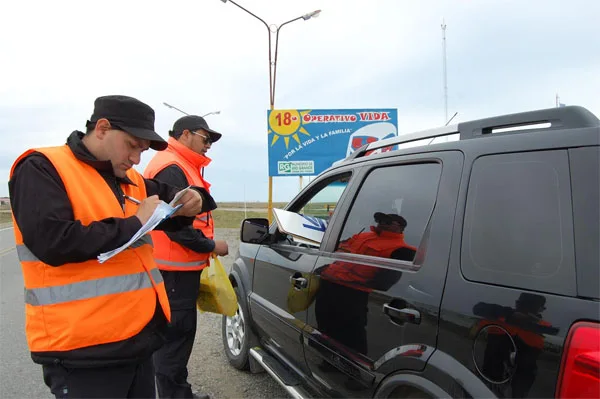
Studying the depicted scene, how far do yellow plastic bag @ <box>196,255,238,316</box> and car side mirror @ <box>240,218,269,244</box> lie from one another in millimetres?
295

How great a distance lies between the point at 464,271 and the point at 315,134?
9.60 m

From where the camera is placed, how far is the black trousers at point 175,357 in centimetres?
301

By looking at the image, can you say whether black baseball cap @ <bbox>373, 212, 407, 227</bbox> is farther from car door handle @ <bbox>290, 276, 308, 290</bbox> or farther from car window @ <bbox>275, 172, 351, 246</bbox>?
car door handle @ <bbox>290, 276, 308, 290</bbox>

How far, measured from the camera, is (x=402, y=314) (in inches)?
67.6

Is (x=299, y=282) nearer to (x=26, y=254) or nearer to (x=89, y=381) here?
(x=89, y=381)

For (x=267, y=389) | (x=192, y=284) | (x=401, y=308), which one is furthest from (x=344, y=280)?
(x=267, y=389)

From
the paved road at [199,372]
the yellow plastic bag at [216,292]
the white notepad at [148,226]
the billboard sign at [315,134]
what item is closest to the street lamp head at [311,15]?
the billboard sign at [315,134]

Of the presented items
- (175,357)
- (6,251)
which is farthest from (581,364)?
(6,251)

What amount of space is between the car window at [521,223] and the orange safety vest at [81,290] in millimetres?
1370

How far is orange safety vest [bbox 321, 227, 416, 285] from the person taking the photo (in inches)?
80.2

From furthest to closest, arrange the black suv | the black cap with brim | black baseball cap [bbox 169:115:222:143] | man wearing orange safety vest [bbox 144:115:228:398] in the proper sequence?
1. black baseball cap [bbox 169:115:222:143]
2. man wearing orange safety vest [bbox 144:115:228:398]
3. the black cap with brim
4. the black suv

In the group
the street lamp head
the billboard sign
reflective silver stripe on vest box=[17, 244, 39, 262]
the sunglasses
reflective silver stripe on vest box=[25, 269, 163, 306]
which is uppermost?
the street lamp head

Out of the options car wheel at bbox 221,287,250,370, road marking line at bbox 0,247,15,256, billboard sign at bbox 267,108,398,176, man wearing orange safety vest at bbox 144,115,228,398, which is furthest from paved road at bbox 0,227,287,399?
road marking line at bbox 0,247,15,256

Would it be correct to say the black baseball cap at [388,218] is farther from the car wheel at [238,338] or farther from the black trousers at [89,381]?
the car wheel at [238,338]
